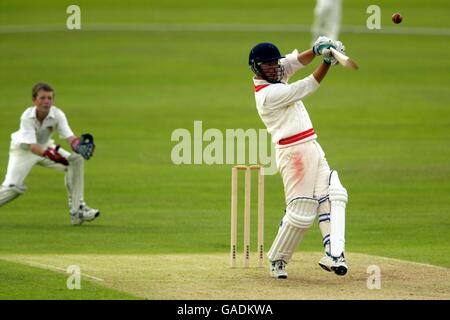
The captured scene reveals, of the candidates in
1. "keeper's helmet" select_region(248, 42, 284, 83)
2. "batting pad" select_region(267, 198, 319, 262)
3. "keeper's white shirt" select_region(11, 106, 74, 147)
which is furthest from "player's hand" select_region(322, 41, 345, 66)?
"keeper's white shirt" select_region(11, 106, 74, 147)

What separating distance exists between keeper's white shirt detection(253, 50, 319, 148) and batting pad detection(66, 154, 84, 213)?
13.8 ft

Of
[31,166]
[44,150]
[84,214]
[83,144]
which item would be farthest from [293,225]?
[31,166]

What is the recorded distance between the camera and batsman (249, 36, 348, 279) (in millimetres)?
9944

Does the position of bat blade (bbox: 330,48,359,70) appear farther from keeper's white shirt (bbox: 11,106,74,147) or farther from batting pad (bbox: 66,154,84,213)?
batting pad (bbox: 66,154,84,213)

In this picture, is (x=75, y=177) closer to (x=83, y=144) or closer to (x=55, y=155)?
(x=55, y=155)

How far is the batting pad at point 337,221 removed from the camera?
32.3 ft

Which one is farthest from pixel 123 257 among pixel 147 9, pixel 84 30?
pixel 147 9

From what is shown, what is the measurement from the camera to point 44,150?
13.8 meters

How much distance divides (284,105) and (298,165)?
0.52 m

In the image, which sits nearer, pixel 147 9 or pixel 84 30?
pixel 84 30

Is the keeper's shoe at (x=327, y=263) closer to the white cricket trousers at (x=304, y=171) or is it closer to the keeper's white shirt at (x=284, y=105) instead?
the white cricket trousers at (x=304, y=171)

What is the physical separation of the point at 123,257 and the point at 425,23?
84.8ft
